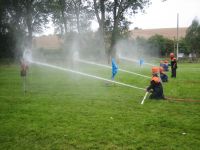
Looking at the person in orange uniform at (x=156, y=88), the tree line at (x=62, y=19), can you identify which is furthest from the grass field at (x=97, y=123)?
the tree line at (x=62, y=19)

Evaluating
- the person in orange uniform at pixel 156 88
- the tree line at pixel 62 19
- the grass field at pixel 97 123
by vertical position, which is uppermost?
the tree line at pixel 62 19

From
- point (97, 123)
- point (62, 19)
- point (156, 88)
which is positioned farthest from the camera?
point (62, 19)

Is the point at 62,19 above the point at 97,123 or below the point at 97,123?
above

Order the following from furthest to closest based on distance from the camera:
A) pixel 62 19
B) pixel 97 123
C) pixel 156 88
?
1. pixel 62 19
2. pixel 156 88
3. pixel 97 123

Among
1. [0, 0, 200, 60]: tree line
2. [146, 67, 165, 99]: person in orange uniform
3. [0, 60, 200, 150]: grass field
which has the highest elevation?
[0, 0, 200, 60]: tree line

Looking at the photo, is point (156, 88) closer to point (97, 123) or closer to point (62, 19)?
point (97, 123)

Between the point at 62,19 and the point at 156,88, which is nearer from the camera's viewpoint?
the point at 156,88

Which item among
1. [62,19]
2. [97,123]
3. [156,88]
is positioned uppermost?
[62,19]

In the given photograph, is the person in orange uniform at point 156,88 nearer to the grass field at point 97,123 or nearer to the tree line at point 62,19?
the grass field at point 97,123

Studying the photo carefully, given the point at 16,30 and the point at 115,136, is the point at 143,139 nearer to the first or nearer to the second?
the point at 115,136

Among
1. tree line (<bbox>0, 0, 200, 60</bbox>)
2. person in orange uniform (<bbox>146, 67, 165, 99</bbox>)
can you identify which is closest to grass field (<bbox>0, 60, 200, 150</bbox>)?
person in orange uniform (<bbox>146, 67, 165, 99</bbox>)

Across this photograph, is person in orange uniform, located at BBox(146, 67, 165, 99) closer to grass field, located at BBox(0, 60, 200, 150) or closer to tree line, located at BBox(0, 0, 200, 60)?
grass field, located at BBox(0, 60, 200, 150)

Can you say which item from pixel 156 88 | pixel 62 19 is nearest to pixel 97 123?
pixel 156 88

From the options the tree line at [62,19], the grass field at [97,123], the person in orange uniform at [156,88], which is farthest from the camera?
the tree line at [62,19]
